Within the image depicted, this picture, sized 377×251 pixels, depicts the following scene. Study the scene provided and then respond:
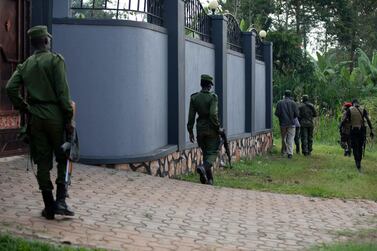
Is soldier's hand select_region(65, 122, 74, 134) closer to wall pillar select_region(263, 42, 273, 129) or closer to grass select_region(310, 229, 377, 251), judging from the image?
grass select_region(310, 229, 377, 251)

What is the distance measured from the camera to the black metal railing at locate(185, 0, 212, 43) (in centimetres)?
1265

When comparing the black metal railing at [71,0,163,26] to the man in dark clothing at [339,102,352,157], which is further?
the man in dark clothing at [339,102,352,157]

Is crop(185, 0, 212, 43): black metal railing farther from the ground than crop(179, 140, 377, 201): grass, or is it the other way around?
crop(185, 0, 212, 43): black metal railing

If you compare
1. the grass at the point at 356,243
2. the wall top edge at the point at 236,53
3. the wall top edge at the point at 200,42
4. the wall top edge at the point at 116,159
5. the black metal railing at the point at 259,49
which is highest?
Answer: the black metal railing at the point at 259,49

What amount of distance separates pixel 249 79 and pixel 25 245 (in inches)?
530

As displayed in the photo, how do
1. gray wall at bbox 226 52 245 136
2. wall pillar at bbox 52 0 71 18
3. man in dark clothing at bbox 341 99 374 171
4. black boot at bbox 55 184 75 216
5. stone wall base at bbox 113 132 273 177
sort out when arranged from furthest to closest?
gray wall at bbox 226 52 245 136 < man in dark clothing at bbox 341 99 374 171 < wall pillar at bbox 52 0 71 18 < stone wall base at bbox 113 132 273 177 < black boot at bbox 55 184 75 216

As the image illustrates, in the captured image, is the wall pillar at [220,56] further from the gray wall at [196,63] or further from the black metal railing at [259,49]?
the black metal railing at [259,49]

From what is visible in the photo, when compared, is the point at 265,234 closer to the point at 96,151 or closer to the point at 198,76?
the point at 96,151

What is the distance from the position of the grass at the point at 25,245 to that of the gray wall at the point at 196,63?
24.2ft

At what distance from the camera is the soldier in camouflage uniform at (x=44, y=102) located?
5.83 m

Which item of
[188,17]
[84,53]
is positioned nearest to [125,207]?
[84,53]

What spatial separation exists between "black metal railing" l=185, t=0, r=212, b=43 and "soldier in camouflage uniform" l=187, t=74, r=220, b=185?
2.58m

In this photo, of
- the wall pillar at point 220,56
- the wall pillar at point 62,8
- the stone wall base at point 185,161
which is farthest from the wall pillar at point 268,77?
the wall pillar at point 62,8

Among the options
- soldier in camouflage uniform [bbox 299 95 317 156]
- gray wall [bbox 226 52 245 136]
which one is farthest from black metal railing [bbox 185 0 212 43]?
soldier in camouflage uniform [bbox 299 95 317 156]
